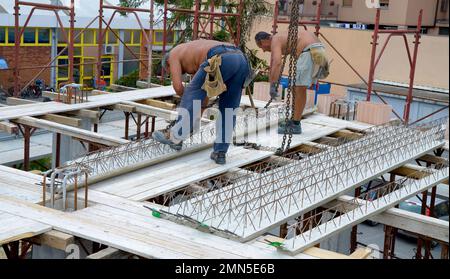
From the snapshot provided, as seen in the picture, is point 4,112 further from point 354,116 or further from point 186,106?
point 354,116

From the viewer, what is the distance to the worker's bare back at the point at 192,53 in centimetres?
735

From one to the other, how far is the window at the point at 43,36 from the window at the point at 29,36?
21 cm

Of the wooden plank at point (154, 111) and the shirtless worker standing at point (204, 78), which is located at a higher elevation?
the shirtless worker standing at point (204, 78)

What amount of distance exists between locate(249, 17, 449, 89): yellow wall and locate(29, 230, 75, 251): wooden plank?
1930cm

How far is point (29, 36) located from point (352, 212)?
17949 mm

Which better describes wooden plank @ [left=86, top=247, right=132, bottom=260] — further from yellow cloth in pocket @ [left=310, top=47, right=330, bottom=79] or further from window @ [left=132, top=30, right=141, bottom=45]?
window @ [left=132, top=30, right=141, bottom=45]

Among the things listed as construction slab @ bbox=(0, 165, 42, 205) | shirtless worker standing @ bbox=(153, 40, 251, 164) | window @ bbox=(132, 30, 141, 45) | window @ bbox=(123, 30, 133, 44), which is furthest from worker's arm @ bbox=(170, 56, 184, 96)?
window @ bbox=(132, 30, 141, 45)

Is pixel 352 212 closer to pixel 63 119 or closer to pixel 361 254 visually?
pixel 361 254

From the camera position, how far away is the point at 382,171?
7523 mm

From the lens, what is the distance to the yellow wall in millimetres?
24156

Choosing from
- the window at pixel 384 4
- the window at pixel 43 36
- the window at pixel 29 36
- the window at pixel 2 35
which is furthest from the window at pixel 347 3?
the window at pixel 2 35

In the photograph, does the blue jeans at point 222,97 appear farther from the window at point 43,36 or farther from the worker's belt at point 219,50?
the window at point 43,36
